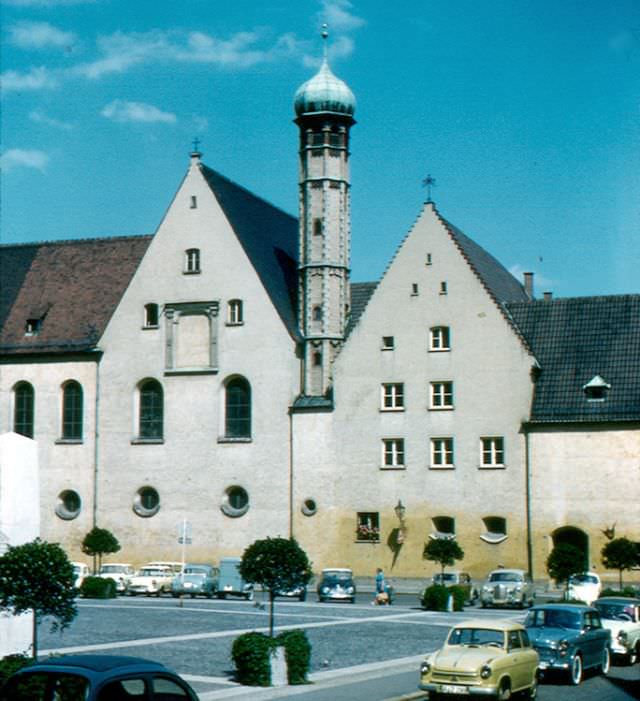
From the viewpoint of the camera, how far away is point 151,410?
6294 cm

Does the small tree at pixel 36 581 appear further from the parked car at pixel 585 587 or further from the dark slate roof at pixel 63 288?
the dark slate roof at pixel 63 288

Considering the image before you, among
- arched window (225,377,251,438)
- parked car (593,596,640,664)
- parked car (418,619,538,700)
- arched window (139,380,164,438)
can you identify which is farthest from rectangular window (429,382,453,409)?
parked car (418,619,538,700)

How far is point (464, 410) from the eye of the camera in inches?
2244

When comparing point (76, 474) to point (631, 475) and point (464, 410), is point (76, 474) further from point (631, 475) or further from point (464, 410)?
point (631, 475)

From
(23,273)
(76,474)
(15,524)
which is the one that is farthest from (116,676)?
(23,273)

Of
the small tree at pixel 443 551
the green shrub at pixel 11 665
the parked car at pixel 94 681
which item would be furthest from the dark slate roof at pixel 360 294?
the parked car at pixel 94 681

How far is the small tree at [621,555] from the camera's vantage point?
162 feet

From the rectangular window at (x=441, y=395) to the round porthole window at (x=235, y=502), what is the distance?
10278 mm

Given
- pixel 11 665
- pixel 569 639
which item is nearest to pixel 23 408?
pixel 569 639

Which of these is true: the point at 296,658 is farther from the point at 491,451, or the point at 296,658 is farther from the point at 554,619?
the point at 491,451

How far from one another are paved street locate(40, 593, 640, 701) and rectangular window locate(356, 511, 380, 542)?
329 inches

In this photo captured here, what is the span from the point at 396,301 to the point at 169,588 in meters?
16.9

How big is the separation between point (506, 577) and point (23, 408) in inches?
1137

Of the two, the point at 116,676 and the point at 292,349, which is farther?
the point at 292,349
